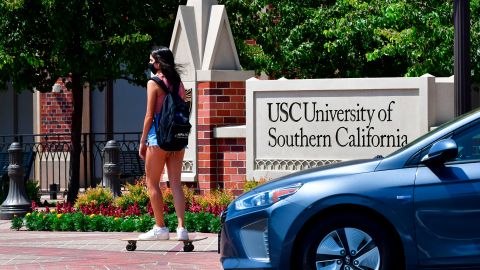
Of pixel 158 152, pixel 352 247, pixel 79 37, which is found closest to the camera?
pixel 352 247

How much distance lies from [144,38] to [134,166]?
15.3 feet

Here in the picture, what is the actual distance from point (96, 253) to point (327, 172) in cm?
369

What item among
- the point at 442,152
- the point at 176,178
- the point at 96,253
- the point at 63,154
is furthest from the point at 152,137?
the point at 63,154

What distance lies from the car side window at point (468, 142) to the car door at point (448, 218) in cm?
17

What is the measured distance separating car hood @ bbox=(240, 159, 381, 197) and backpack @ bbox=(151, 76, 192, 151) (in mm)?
2505

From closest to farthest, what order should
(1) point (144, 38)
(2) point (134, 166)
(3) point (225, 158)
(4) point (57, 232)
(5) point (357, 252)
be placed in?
(5) point (357, 252)
(4) point (57, 232)
(3) point (225, 158)
(1) point (144, 38)
(2) point (134, 166)

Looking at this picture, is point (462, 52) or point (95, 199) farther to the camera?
point (95, 199)

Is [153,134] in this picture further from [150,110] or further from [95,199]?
[95,199]

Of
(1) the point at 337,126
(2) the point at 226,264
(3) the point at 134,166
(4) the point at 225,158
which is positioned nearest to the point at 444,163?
(2) the point at 226,264

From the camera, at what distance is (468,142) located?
8.60 meters

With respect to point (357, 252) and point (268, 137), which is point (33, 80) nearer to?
point (268, 137)

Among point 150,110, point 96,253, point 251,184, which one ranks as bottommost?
point 96,253

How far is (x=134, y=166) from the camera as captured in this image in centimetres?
2289

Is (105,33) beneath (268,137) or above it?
above
